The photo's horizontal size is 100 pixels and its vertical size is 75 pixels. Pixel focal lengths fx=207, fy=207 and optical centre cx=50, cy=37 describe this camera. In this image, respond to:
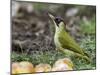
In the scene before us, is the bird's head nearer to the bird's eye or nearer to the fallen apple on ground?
the bird's eye

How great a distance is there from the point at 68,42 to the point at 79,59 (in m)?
0.26

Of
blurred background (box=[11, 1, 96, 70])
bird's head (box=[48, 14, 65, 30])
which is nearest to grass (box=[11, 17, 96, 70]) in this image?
blurred background (box=[11, 1, 96, 70])

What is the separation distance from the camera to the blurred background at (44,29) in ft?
7.57

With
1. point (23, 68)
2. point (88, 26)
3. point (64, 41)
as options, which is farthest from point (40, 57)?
point (88, 26)

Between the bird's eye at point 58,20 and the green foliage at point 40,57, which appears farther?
the bird's eye at point 58,20

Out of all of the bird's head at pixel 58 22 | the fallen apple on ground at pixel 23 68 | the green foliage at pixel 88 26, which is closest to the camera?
the fallen apple on ground at pixel 23 68

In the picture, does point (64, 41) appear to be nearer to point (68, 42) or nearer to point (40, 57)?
point (68, 42)

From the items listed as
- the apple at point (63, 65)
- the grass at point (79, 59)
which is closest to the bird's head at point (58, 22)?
the grass at point (79, 59)

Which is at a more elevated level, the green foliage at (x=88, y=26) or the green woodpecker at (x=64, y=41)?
the green foliage at (x=88, y=26)

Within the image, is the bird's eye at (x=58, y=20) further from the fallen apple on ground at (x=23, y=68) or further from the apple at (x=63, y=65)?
the fallen apple on ground at (x=23, y=68)

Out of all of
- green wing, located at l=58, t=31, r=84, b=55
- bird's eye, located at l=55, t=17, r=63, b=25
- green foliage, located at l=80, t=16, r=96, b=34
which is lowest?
green wing, located at l=58, t=31, r=84, b=55

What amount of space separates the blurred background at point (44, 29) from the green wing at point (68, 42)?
0.17 feet

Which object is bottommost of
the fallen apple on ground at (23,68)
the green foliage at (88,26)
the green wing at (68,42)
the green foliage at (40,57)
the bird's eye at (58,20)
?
the fallen apple on ground at (23,68)

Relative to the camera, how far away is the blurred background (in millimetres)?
2309
